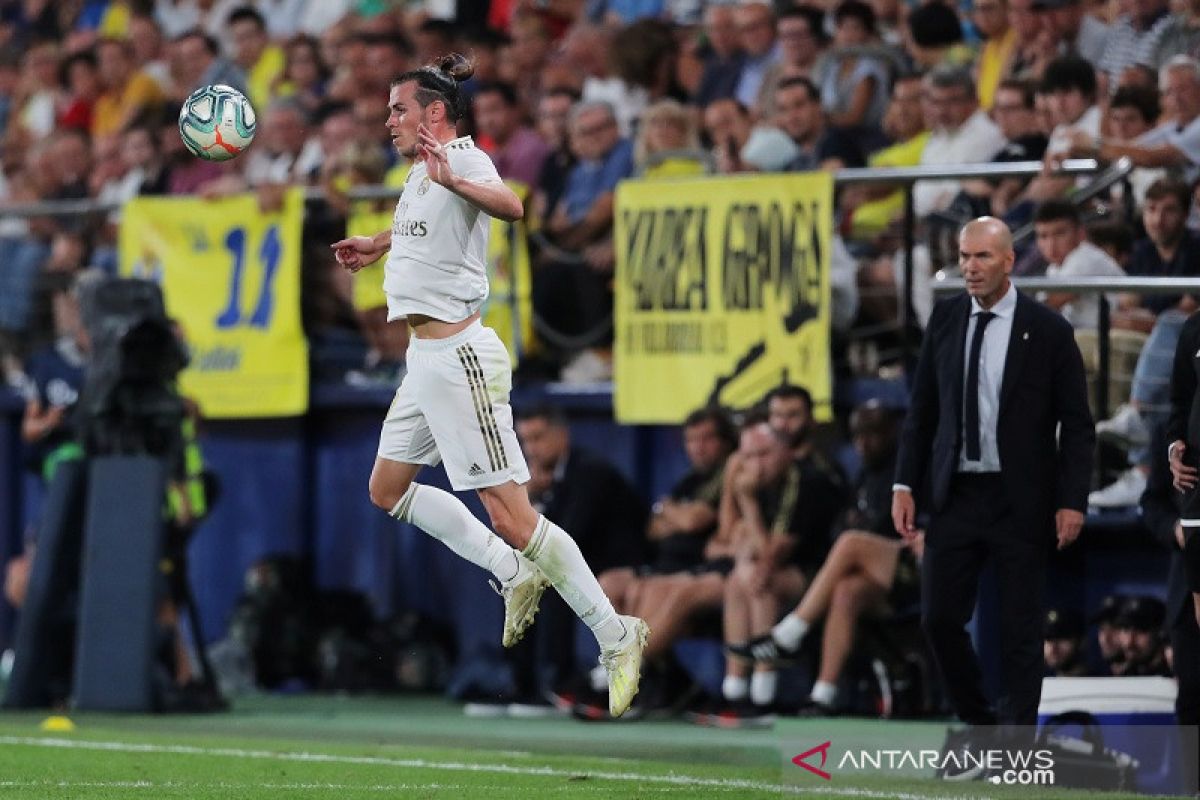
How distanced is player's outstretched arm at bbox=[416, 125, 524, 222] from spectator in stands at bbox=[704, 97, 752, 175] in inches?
222

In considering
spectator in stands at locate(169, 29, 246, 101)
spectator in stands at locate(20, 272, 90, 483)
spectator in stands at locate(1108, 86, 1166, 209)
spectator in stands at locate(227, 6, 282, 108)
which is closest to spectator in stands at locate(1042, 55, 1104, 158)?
spectator in stands at locate(1108, 86, 1166, 209)

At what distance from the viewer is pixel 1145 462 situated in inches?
462

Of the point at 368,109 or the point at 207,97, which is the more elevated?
the point at 368,109

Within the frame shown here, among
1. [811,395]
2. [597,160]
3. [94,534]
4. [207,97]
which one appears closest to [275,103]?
[597,160]

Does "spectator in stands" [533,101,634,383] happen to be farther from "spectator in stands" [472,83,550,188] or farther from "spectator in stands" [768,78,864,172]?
"spectator in stands" [768,78,864,172]

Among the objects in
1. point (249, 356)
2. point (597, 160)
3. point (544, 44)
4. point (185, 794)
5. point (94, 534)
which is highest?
point (544, 44)

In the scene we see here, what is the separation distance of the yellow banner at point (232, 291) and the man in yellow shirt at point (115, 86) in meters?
3.45

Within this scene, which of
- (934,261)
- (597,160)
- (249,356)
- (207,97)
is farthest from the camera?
(249,356)

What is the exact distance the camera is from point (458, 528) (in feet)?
31.1

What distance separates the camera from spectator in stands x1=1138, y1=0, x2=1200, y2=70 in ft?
43.3

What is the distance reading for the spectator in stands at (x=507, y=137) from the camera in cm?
1585

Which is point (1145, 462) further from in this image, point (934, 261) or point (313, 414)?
point (313, 414)

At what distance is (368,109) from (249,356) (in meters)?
2.00

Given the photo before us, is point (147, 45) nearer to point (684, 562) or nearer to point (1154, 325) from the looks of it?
point (684, 562)
